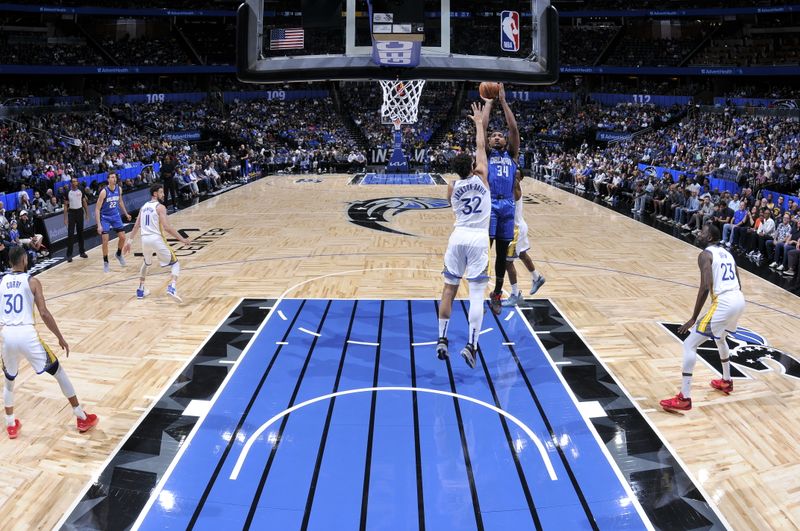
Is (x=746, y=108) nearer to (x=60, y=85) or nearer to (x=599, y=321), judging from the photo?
(x=599, y=321)

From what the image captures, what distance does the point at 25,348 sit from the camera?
4559mm

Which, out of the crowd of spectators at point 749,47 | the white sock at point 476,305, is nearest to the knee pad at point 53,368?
the white sock at point 476,305

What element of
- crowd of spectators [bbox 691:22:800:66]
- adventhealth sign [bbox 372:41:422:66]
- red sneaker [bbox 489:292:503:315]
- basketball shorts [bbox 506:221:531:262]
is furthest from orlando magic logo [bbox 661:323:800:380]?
crowd of spectators [bbox 691:22:800:66]

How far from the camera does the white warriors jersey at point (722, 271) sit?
5.12 m

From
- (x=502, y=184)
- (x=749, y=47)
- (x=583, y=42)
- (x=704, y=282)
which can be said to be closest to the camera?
(x=704, y=282)

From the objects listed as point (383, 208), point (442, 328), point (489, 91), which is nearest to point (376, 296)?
point (442, 328)

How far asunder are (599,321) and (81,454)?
18.2ft

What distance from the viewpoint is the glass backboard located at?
22.3 ft

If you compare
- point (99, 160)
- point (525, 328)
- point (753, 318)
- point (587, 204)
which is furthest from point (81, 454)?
point (99, 160)

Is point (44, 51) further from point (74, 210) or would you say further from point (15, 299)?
point (15, 299)

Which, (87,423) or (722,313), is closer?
(87,423)

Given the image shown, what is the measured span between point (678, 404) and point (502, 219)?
2.23 meters

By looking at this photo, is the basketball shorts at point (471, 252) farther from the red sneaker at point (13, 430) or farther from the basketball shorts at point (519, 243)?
the red sneaker at point (13, 430)

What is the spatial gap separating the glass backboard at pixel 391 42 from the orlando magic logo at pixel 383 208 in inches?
258
